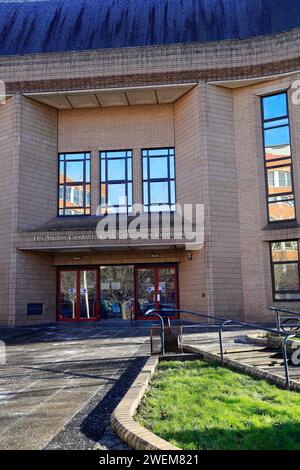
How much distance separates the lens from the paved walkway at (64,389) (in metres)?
4.14

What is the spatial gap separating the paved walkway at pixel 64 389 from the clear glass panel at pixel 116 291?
5.64 m

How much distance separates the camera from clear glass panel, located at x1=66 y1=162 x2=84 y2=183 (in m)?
18.6

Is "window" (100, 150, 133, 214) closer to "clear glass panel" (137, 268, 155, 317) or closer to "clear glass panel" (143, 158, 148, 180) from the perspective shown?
"clear glass panel" (143, 158, 148, 180)

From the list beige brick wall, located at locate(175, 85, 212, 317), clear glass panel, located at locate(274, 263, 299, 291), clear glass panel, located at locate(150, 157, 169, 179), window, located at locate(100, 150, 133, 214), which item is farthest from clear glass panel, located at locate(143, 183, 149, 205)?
clear glass panel, located at locate(274, 263, 299, 291)

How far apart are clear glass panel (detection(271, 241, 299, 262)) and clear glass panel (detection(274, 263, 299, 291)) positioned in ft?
0.90

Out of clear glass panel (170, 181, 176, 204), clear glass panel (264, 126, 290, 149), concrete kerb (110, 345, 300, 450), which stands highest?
clear glass panel (264, 126, 290, 149)

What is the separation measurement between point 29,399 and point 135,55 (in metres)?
14.8

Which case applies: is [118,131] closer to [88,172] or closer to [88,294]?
[88,172]

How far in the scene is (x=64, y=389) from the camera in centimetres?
606

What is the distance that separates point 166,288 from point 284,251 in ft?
17.1

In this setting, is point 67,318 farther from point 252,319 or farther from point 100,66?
point 100,66

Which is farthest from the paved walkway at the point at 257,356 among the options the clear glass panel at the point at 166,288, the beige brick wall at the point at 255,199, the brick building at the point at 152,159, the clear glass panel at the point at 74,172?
the clear glass panel at the point at 74,172

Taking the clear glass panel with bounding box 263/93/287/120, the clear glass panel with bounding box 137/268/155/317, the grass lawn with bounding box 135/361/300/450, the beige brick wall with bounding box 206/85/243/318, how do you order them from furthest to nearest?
the clear glass panel with bounding box 137/268/155/317, the clear glass panel with bounding box 263/93/287/120, the beige brick wall with bounding box 206/85/243/318, the grass lawn with bounding box 135/361/300/450
